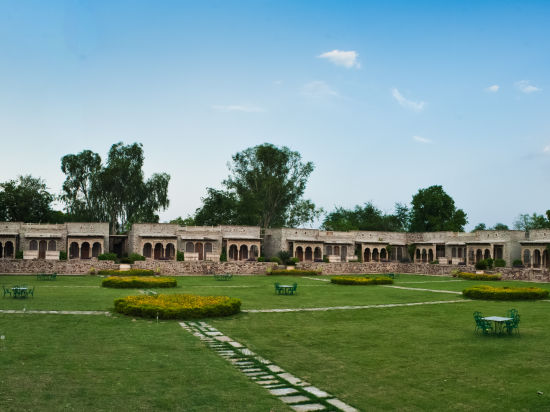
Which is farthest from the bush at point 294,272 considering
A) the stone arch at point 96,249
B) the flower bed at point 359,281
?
the stone arch at point 96,249

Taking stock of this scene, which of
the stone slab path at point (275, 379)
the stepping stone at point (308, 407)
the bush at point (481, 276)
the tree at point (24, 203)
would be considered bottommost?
the stone slab path at point (275, 379)

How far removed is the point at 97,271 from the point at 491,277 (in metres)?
26.9

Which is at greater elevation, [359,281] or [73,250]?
[73,250]

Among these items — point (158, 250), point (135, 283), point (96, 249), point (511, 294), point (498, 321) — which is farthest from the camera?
point (158, 250)

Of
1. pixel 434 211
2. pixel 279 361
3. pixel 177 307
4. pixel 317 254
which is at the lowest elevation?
pixel 279 361

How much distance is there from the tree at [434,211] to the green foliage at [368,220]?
7.46 meters

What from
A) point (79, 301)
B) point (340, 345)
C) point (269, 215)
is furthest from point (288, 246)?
point (340, 345)

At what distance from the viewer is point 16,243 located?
40.9 meters

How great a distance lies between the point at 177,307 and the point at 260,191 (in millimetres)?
41933

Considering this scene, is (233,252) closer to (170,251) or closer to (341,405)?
(170,251)

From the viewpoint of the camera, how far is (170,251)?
145 feet

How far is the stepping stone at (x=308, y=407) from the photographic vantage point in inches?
248

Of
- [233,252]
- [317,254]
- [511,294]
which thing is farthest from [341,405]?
[317,254]

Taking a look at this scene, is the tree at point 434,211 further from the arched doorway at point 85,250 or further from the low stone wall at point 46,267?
the low stone wall at point 46,267
